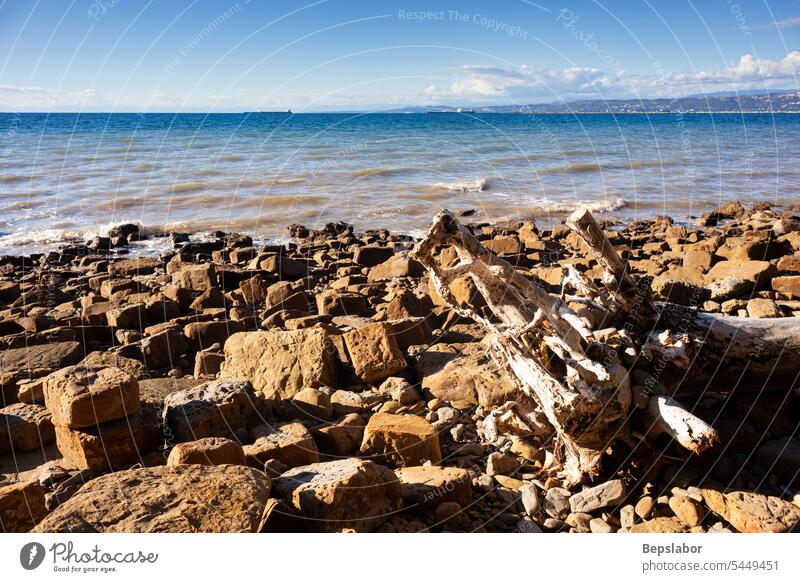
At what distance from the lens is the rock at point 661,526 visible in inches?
165

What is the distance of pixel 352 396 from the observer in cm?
641

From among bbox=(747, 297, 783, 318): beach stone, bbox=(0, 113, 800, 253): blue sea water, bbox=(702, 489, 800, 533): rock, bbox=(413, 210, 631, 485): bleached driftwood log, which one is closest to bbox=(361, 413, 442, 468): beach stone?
bbox=(413, 210, 631, 485): bleached driftwood log

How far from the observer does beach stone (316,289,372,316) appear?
9.32 meters

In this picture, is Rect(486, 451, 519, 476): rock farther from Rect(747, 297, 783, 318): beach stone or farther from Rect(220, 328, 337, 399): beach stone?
Rect(747, 297, 783, 318): beach stone

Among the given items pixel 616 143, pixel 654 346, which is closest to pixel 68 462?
pixel 654 346

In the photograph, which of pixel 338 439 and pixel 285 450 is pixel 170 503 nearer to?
pixel 285 450

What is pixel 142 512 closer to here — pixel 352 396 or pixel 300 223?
pixel 352 396

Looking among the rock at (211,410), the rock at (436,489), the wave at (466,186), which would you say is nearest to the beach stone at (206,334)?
the rock at (211,410)

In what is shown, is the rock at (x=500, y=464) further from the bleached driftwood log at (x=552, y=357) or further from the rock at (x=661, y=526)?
the rock at (x=661, y=526)

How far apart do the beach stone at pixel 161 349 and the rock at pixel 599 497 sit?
18.1 feet

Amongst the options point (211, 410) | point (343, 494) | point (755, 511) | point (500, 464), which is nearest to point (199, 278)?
point (211, 410)

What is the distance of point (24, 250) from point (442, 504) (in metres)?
16.7

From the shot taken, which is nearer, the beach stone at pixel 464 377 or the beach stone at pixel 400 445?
the beach stone at pixel 400 445

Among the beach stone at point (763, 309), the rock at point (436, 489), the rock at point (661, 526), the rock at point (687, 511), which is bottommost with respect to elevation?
the rock at point (661, 526)
